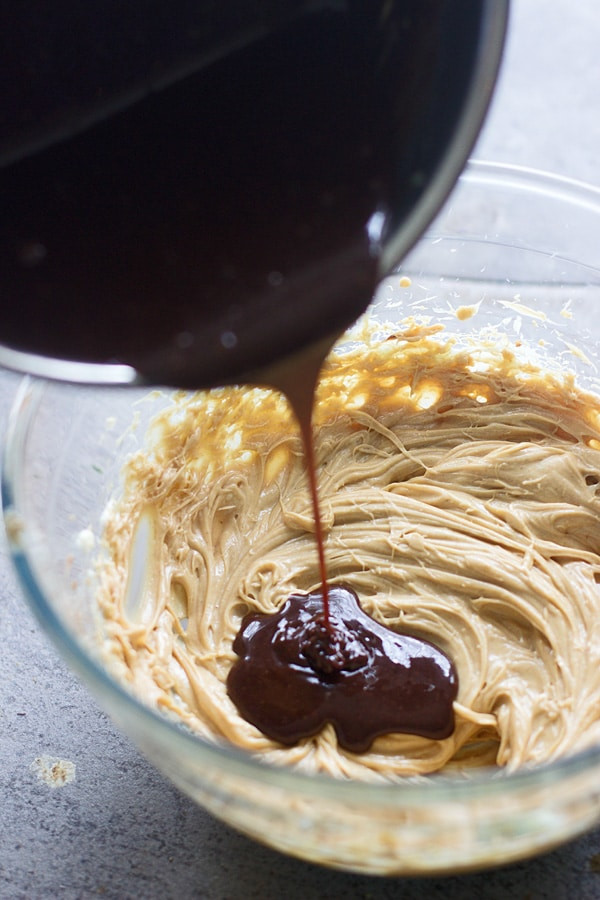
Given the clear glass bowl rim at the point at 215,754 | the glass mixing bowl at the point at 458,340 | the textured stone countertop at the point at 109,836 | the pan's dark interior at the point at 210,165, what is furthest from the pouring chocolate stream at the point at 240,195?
the textured stone countertop at the point at 109,836

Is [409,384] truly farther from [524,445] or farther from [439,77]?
[439,77]

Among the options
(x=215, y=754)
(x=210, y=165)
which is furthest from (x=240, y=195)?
(x=215, y=754)

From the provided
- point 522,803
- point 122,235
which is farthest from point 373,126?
point 522,803

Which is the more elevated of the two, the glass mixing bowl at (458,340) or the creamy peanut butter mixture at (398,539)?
the glass mixing bowl at (458,340)

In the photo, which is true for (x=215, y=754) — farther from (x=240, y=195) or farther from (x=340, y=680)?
(x=240, y=195)

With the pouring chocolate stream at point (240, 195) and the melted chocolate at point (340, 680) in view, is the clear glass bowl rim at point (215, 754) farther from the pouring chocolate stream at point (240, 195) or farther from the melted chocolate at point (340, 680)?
the pouring chocolate stream at point (240, 195)
